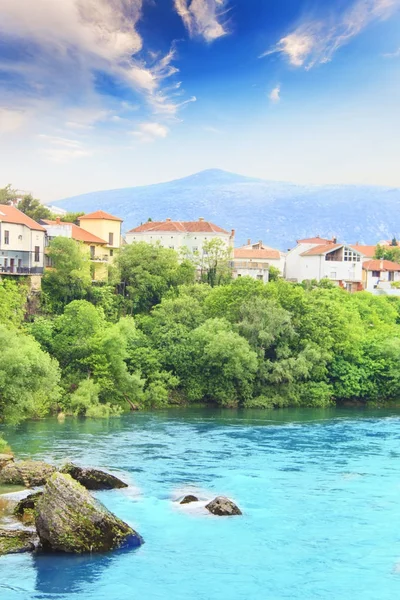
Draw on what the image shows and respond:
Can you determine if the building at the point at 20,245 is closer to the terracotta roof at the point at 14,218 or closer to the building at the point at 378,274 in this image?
the terracotta roof at the point at 14,218

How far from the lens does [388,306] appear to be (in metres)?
82.0

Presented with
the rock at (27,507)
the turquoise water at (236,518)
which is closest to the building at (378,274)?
the turquoise water at (236,518)

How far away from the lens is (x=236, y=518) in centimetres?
2864

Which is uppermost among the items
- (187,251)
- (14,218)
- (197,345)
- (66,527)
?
(14,218)

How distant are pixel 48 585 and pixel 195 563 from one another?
4.52 m

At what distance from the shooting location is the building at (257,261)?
307 ft

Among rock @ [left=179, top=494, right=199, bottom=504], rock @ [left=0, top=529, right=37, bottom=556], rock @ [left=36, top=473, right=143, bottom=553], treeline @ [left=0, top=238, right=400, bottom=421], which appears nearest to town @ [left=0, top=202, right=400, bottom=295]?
treeline @ [left=0, top=238, right=400, bottom=421]

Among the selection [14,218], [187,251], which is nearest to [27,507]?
[14,218]

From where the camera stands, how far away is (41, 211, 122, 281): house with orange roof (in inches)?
3036

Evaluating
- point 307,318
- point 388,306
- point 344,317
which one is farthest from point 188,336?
point 388,306

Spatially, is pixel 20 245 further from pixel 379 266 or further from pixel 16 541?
pixel 379 266

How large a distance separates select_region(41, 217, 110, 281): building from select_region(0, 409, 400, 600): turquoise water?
2966 cm

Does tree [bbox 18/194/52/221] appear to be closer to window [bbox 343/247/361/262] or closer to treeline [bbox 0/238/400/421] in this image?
treeline [bbox 0/238/400/421]

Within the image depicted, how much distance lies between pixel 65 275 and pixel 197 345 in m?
15.3
